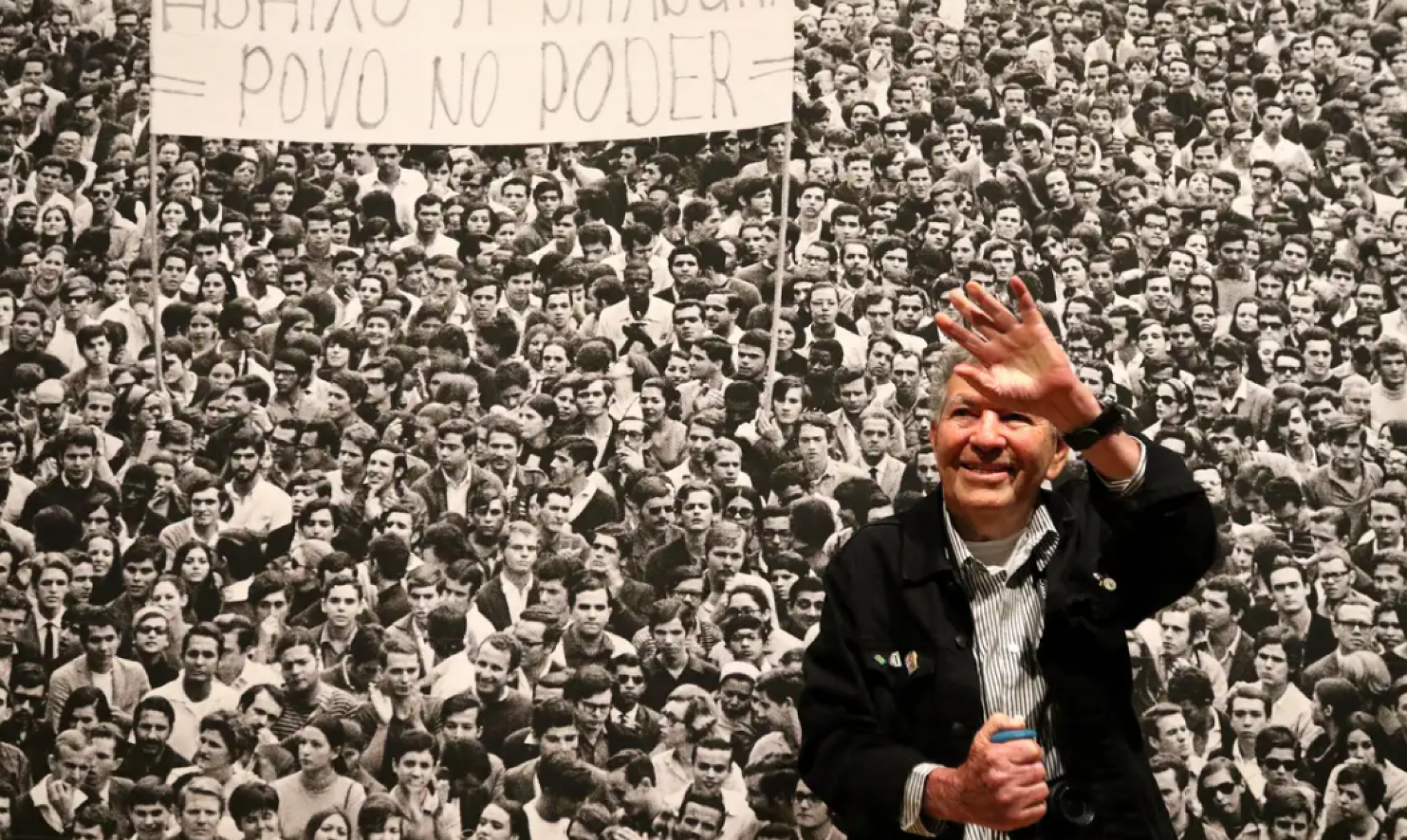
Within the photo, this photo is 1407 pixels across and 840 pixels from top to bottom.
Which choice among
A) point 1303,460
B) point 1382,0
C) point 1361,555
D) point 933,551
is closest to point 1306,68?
point 1382,0

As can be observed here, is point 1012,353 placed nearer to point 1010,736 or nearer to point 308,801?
point 1010,736

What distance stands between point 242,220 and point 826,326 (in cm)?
86

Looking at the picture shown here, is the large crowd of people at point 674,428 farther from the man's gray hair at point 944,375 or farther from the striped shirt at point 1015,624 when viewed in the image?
the striped shirt at point 1015,624

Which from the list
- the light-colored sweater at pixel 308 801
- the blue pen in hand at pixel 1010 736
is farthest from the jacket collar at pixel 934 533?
the light-colored sweater at pixel 308 801

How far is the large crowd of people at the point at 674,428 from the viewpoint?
5.88 feet

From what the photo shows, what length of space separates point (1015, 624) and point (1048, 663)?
0.06 m

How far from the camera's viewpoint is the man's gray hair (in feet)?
5.28

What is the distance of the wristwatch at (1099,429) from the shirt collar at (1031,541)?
177mm

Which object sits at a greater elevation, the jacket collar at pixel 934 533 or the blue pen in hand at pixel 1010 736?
the jacket collar at pixel 934 533

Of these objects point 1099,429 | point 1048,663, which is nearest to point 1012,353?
point 1099,429

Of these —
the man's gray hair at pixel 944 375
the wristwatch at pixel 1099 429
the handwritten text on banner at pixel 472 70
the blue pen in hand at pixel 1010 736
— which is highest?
the handwritten text on banner at pixel 472 70

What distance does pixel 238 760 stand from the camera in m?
1.83

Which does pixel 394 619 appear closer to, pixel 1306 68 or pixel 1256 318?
pixel 1256 318

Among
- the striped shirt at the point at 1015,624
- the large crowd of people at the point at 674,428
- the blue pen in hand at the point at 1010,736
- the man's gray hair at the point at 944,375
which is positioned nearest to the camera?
the blue pen in hand at the point at 1010,736
